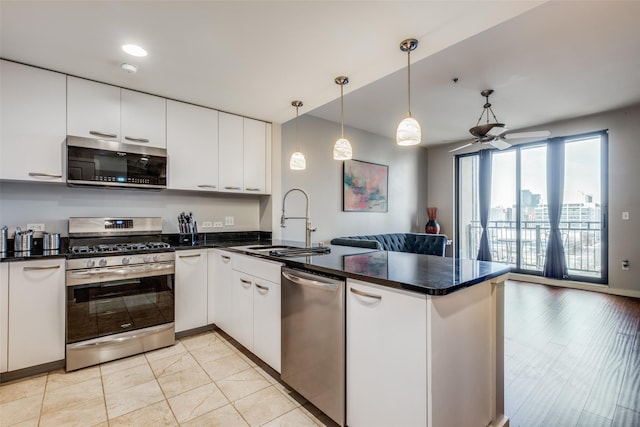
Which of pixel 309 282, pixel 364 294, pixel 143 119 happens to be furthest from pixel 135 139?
pixel 364 294

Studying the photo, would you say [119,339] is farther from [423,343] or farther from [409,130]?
[409,130]

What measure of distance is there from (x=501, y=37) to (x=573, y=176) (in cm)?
366

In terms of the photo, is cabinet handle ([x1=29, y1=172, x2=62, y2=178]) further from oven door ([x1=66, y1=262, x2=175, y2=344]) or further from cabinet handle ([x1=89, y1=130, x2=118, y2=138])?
oven door ([x1=66, y1=262, x2=175, y2=344])

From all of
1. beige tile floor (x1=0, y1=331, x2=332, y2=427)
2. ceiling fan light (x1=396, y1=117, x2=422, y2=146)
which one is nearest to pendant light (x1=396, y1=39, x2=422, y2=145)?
ceiling fan light (x1=396, y1=117, x2=422, y2=146)

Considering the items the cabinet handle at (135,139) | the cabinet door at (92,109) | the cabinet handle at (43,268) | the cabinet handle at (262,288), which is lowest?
the cabinet handle at (262,288)

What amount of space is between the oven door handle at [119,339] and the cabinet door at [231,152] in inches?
59.5

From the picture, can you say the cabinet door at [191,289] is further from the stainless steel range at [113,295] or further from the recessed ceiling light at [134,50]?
the recessed ceiling light at [134,50]

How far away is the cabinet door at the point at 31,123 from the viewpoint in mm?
2250

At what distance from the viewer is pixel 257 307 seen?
2277mm

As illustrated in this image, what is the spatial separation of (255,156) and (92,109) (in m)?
1.59

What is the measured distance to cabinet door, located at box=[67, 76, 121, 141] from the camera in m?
2.50

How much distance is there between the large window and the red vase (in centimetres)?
48

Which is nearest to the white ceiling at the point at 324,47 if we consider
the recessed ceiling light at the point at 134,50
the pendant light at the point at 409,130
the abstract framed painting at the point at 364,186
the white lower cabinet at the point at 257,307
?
the recessed ceiling light at the point at 134,50

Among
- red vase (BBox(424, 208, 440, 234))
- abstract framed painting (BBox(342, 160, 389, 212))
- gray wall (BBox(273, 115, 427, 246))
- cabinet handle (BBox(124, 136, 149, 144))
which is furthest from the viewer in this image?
red vase (BBox(424, 208, 440, 234))
